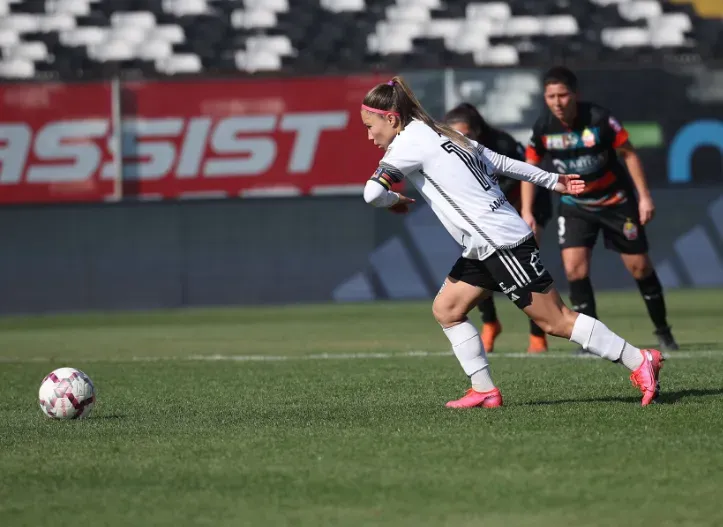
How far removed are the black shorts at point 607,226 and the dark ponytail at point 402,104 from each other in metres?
3.80

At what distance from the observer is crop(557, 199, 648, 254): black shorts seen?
1101 centimetres

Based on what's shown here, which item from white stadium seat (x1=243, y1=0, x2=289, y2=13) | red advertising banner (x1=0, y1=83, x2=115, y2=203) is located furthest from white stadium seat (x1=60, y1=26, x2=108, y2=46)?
red advertising banner (x1=0, y1=83, x2=115, y2=203)

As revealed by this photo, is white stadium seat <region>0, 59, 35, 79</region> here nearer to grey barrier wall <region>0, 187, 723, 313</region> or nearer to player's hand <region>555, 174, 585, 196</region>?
grey barrier wall <region>0, 187, 723, 313</region>

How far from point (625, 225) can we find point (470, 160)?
12.8ft

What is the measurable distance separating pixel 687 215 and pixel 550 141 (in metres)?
9.73

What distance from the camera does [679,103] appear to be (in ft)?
68.6

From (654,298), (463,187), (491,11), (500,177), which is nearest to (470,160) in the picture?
(463,187)

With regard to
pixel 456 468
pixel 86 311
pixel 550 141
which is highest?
pixel 456 468

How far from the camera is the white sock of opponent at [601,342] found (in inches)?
293

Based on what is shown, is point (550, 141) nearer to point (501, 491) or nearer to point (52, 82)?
point (501, 491)

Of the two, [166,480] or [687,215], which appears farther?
[687,215]

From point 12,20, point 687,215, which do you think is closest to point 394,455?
point 687,215

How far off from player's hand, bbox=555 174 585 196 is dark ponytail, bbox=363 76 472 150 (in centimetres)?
51

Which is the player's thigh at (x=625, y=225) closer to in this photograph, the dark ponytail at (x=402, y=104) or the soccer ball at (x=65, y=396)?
the dark ponytail at (x=402, y=104)
